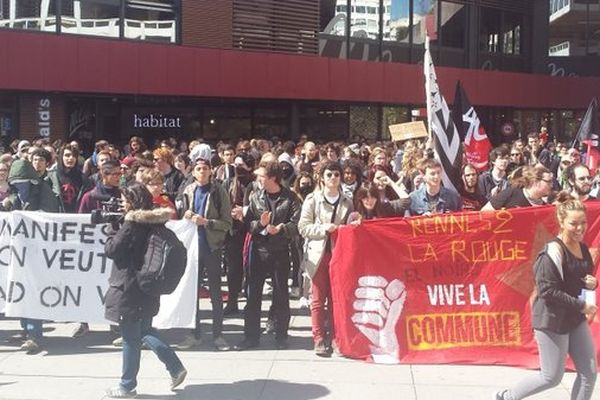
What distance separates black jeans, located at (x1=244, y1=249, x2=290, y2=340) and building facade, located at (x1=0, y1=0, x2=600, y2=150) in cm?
1154

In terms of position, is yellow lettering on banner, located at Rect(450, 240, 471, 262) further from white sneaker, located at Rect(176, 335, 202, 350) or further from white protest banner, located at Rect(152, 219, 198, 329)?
white sneaker, located at Rect(176, 335, 202, 350)

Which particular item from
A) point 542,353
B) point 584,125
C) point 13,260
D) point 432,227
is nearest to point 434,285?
point 432,227

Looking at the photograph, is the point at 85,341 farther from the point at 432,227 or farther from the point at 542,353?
the point at 542,353

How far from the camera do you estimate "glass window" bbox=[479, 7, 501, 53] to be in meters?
28.9

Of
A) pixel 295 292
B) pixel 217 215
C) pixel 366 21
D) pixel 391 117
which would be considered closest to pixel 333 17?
pixel 366 21

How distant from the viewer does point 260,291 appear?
720 centimetres

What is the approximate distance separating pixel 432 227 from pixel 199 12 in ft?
Answer: 50.6

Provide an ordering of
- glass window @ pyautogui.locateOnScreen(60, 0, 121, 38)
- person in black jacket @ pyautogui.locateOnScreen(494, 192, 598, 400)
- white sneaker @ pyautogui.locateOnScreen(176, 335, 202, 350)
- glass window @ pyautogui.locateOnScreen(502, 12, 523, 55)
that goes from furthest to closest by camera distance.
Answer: glass window @ pyautogui.locateOnScreen(502, 12, 523, 55)
glass window @ pyautogui.locateOnScreen(60, 0, 121, 38)
white sneaker @ pyautogui.locateOnScreen(176, 335, 202, 350)
person in black jacket @ pyautogui.locateOnScreen(494, 192, 598, 400)

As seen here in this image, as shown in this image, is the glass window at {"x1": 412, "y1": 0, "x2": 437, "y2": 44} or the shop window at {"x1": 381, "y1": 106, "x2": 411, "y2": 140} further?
the glass window at {"x1": 412, "y1": 0, "x2": 437, "y2": 44}

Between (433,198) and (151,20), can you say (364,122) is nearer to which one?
(151,20)

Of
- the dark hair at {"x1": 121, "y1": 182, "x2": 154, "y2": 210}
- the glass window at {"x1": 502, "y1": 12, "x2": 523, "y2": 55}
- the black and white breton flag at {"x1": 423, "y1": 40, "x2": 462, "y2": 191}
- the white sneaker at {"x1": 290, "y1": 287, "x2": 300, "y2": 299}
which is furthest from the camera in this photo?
the glass window at {"x1": 502, "y1": 12, "x2": 523, "y2": 55}

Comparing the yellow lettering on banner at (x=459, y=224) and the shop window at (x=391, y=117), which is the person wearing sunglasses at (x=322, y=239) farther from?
the shop window at (x=391, y=117)

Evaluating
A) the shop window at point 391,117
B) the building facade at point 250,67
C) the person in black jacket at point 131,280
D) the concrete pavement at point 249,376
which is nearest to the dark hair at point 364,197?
the concrete pavement at point 249,376

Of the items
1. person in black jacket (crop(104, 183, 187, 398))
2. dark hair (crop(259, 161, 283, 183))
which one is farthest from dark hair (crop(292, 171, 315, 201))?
person in black jacket (crop(104, 183, 187, 398))
